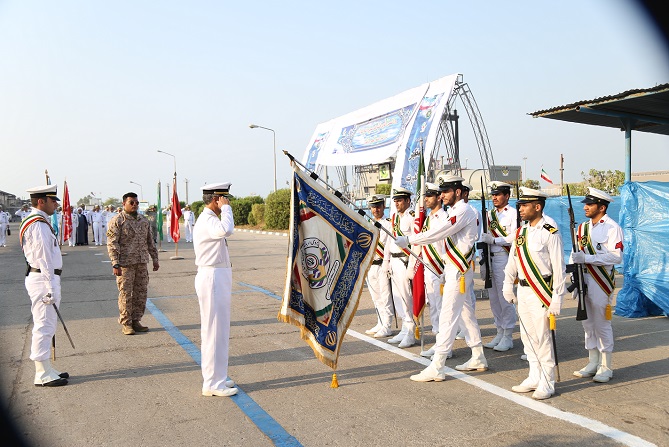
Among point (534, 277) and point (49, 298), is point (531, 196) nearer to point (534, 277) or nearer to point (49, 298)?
point (534, 277)

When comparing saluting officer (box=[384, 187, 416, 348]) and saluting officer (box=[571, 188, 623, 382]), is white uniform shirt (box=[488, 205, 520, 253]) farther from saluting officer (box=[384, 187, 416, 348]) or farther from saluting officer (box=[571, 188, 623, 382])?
saluting officer (box=[571, 188, 623, 382])

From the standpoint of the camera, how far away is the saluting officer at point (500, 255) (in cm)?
729

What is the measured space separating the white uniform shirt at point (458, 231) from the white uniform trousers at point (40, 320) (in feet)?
12.7

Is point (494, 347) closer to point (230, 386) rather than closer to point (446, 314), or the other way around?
point (446, 314)

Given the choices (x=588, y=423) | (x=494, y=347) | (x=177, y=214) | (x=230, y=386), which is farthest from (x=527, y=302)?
(x=177, y=214)

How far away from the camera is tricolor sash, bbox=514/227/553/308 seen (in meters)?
5.42

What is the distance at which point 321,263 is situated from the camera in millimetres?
5812

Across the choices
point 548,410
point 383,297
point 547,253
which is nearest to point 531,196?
point 547,253

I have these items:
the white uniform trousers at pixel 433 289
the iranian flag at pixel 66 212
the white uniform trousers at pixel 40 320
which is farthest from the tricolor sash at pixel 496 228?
the iranian flag at pixel 66 212

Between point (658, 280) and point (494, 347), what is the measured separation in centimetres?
368

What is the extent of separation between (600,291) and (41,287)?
5845 mm

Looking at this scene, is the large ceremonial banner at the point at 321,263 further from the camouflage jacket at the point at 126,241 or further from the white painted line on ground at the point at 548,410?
the camouflage jacket at the point at 126,241

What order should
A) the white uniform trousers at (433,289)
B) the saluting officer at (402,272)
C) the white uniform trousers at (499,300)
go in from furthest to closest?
the saluting officer at (402,272) < the white uniform trousers at (499,300) < the white uniform trousers at (433,289)

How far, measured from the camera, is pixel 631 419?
185 inches
